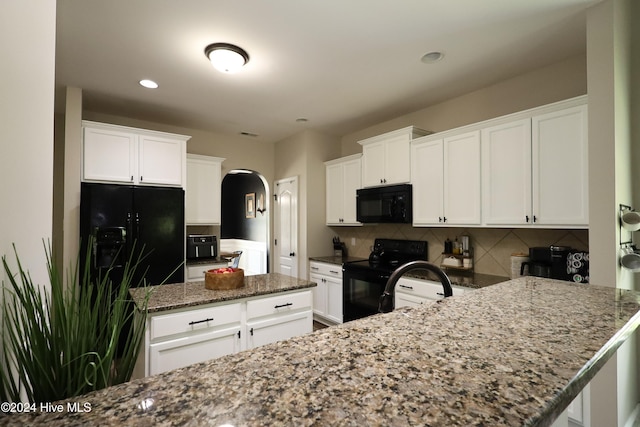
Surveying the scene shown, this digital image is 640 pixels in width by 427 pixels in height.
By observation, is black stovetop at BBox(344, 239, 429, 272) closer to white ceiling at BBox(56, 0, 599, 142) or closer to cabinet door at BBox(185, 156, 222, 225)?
white ceiling at BBox(56, 0, 599, 142)

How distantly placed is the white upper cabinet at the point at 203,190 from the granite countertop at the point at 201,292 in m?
1.95

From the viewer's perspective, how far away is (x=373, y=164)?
3.82 metres

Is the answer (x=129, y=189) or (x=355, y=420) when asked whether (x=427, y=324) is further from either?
(x=129, y=189)

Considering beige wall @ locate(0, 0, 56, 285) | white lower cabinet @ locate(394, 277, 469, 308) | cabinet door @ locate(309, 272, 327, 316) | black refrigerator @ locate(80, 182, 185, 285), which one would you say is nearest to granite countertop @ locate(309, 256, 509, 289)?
white lower cabinet @ locate(394, 277, 469, 308)

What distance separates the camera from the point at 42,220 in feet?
3.03

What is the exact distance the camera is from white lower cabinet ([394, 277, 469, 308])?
9.14 ft

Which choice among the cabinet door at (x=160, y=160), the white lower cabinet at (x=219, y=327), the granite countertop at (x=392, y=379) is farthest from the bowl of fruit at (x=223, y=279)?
the cabinet door at (x=160, y=160)

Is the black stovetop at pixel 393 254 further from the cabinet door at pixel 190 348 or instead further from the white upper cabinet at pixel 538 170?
the cabinet door at pixel 190 348

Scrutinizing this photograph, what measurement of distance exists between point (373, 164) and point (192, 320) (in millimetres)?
2728

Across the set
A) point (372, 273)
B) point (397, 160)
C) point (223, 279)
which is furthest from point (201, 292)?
point (397, 160)

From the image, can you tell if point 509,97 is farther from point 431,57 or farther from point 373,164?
point 373,164

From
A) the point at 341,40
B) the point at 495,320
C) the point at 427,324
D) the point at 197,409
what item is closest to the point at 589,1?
the point at 341,40

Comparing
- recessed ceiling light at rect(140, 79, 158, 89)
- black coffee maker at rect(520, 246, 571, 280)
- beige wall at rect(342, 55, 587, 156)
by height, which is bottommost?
black coffee maker at rect(520, 246, 571, 280)

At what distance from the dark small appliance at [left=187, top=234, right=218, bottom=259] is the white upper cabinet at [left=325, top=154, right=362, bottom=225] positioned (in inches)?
65.0
